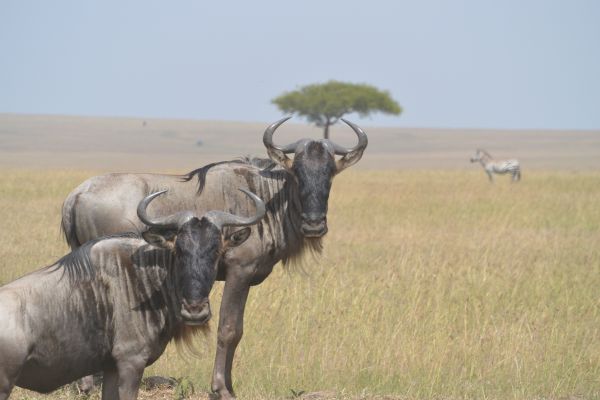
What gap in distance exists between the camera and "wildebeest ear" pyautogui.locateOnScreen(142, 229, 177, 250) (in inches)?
229

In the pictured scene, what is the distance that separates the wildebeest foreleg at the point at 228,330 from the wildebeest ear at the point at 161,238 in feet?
5.15

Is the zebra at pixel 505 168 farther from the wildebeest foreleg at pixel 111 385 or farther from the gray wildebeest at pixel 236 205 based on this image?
the wildebeest foreleg at pixel 111 385

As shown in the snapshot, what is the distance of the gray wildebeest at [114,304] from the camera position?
5.64 m

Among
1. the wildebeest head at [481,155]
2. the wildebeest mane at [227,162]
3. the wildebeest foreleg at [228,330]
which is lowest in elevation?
the wildebeest head at [481,155]

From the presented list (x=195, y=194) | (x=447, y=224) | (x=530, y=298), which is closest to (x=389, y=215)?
(x=447, y=224)

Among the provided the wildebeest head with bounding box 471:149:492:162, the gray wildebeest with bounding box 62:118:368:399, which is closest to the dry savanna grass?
the gray wildebeest with bounding box 62:118:368:399

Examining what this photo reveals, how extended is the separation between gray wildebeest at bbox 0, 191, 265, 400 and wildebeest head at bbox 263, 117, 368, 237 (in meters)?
1.46

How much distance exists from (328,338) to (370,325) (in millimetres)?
547

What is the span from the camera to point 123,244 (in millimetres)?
6102

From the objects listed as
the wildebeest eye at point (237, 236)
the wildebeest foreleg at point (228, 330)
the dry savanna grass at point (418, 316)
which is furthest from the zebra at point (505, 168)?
the wildebeest eye at point (237, 236)

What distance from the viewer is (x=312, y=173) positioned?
7633 millimetres

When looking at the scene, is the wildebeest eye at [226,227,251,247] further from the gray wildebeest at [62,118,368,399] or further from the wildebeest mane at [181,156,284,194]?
the wildebeest mane at [181,156,284,194]

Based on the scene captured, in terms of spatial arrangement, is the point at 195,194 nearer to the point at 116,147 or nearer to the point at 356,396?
the point at 356,396

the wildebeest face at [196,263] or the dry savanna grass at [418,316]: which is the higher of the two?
the wildebeest face at [196,263]
